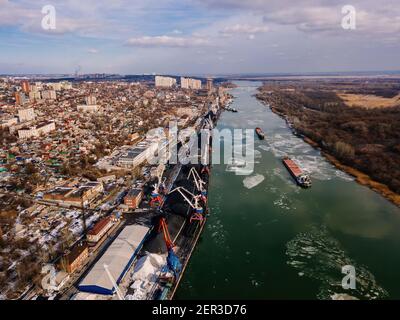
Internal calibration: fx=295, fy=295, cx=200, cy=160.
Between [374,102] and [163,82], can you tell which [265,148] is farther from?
[163,82]

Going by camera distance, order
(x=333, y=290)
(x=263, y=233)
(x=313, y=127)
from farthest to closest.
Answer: (x=313, y=127) < (x=263, y=233) < (x=333, y=290)

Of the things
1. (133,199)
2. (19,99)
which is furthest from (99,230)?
(19,99)

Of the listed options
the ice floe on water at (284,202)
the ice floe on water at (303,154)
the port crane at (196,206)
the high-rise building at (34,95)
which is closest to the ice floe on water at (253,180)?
the ice floe on water at (284,202)

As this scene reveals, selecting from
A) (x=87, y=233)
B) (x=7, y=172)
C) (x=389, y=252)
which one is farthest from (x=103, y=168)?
(x=389, y=252)

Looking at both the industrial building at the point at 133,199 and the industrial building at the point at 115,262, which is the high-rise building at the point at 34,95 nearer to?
the industrial building at the point at 133,199

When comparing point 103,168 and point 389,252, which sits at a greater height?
point 103,168

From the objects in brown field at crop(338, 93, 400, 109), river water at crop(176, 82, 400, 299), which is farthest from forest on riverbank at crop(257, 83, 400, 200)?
brown field at crop(338, 93, 400, 109)
